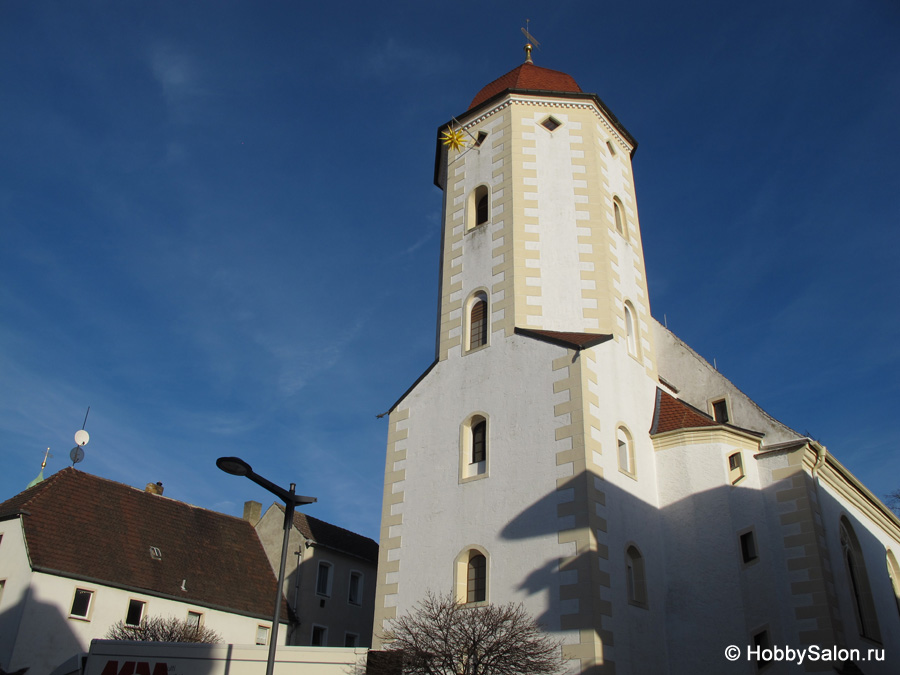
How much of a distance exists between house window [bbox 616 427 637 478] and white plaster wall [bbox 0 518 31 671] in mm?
17592

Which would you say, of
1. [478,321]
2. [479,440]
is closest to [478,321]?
[478,321]

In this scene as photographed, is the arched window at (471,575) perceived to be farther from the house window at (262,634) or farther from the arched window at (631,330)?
the house window at (262,634)

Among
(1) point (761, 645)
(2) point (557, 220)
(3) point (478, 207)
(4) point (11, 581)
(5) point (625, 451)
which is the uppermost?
(3) point (478, 207)

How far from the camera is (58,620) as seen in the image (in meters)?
23.4

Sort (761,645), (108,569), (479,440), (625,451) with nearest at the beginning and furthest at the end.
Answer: (761,645) → (625,451) → (479,440) → (108,569)

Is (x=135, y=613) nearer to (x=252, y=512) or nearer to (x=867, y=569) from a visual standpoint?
(x=252, y=512)

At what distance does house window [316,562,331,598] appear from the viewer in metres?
32.4

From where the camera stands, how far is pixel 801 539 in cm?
1758

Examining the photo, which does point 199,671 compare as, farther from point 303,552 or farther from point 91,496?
point 303,552

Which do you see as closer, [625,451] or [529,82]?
[625,451]

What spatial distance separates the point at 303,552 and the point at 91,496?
28.2 feet

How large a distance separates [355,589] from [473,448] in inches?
710

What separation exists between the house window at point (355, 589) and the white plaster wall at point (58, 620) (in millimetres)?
9354

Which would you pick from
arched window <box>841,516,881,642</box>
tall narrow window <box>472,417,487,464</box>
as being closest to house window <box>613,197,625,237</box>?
tall narrow window <box>472,417,487,464</box>
